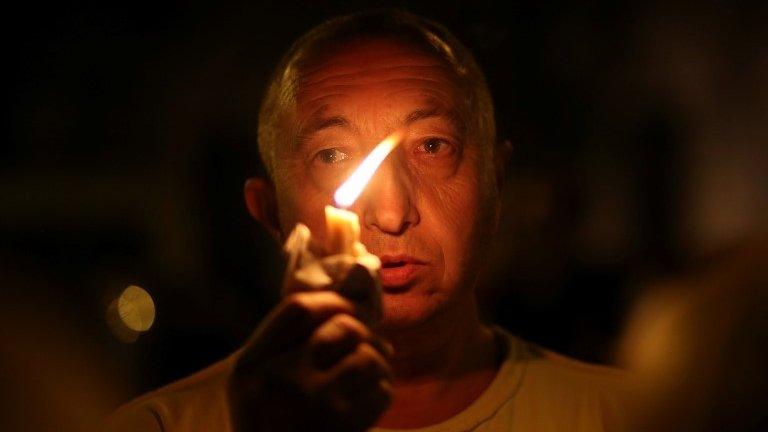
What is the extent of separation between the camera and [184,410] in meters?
2.12

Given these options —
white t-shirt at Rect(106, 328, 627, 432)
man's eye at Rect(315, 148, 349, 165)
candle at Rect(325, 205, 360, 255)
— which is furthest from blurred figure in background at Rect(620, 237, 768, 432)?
man's eye at Rect(315, 148, 349, 165)

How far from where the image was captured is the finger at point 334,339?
1.35 meters

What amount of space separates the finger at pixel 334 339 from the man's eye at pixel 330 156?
73 cm

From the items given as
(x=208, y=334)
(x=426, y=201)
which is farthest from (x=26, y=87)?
(x=426, y=201)

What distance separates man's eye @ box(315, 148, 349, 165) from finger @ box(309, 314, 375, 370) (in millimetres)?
735

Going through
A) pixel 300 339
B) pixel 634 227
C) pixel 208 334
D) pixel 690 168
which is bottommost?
pixel 208 334

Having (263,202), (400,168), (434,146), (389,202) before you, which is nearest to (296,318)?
(389,202)

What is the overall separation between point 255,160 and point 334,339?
4.07 feet

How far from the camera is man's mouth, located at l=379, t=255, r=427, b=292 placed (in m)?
1.94

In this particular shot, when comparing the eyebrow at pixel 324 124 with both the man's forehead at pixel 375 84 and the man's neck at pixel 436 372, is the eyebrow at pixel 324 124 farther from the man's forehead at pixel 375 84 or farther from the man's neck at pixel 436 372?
the man's neck at pixel 436 372

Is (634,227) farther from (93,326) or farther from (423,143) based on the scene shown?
(93,326)

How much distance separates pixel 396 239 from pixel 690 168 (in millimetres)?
987

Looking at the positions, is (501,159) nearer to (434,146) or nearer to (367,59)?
(434,146)

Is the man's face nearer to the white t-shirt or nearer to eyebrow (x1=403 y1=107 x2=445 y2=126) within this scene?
eyebrow (x1=403 y1=107 x2=445 y2=126)
